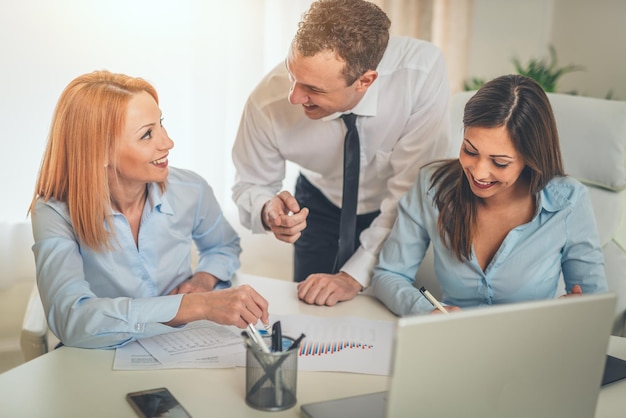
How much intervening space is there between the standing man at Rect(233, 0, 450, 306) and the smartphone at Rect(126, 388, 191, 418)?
1.62ft

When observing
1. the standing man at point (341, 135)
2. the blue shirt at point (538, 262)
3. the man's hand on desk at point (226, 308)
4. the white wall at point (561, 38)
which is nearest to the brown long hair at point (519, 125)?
the blue shirt at point (538, 262)

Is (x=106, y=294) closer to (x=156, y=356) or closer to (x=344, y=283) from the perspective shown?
(x=156, y=356)

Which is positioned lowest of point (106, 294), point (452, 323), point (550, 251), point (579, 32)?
point (106, 294)

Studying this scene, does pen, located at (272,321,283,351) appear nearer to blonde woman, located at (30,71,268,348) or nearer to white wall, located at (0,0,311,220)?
blonde woman, located at (30,71,268,348)

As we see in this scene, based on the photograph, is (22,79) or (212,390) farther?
(22,79)

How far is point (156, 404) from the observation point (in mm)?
1069

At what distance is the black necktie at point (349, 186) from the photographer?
1806 millimetres

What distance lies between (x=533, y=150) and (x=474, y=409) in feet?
2.29

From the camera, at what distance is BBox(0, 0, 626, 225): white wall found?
7.93ft

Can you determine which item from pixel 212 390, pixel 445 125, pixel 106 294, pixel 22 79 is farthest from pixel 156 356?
pixel 22 79

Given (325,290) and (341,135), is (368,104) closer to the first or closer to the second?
(341,135)

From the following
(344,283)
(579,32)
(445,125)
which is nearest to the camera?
(344,283)

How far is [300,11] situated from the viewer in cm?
281

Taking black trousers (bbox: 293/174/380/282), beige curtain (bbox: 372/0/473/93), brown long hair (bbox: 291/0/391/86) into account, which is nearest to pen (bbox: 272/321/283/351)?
brown long hair (bbox: 291/0/391/86)
